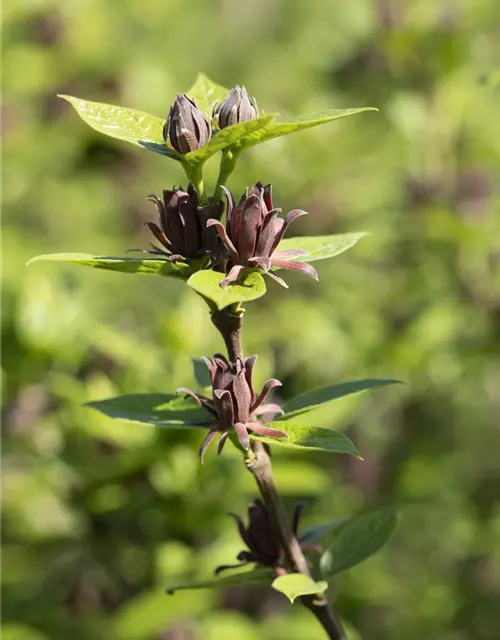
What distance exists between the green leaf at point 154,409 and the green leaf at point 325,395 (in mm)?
95

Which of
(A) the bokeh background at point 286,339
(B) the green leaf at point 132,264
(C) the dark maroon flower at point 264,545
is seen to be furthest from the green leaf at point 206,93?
(A) the bokeh background at point 286,339

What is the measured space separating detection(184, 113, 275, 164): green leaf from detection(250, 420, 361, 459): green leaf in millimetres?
285

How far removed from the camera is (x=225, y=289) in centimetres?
82

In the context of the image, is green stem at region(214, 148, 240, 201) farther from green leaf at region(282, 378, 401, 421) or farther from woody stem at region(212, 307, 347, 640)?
green leaf at region(282, 378, 401, 421)

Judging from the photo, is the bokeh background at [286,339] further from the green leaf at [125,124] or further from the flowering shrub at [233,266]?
the green leaf at [125,124]

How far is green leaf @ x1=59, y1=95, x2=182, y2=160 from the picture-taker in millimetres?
899

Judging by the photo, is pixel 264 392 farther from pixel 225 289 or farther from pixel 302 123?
pixel 302 123

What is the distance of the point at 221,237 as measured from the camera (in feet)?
2.85

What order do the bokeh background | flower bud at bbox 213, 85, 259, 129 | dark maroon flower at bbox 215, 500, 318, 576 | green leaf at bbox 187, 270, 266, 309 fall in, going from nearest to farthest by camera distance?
green leaf at bbox 187, 270, 266, 309 < flower bud at bbox 213, 85, 259, 129 < dark maroon flower at bbox 215, 500, 318, 576 < the bokeh background

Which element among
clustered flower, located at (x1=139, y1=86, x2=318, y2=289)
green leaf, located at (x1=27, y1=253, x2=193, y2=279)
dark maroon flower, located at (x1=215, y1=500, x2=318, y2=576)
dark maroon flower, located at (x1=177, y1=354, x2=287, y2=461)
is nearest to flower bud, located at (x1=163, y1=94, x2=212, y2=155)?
clustered flower, located at (x1=139, y1=86, x2=318, y2=289)

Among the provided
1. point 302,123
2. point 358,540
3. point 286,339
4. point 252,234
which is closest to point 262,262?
point 252,234

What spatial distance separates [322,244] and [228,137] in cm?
20

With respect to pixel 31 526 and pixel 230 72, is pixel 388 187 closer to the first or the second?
pixel 31 526

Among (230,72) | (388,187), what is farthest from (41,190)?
(230,72)
